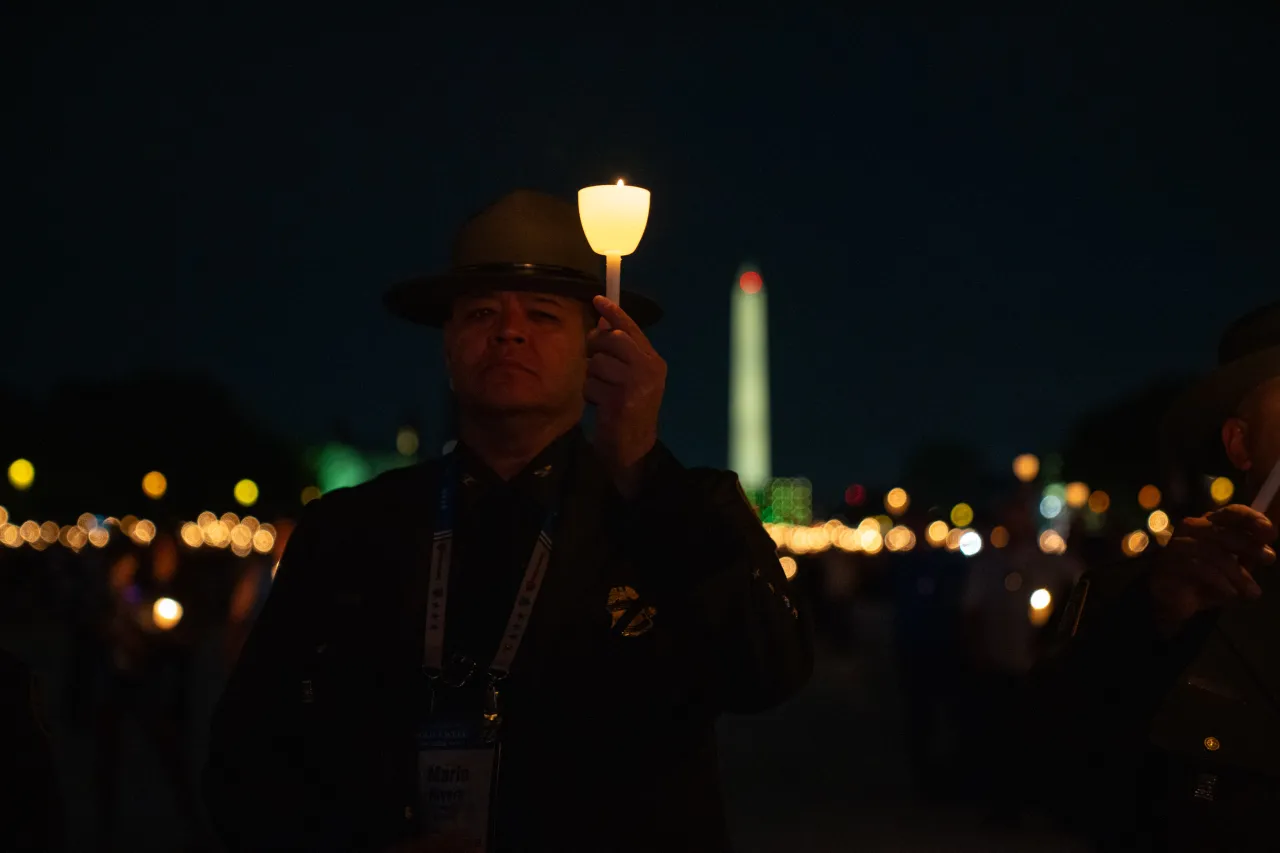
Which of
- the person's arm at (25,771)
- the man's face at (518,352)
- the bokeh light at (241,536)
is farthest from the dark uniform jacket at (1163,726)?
the bokeh light at (241,536)

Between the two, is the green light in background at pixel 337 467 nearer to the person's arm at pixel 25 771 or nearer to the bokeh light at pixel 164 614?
the bokeh light at pixel 164 614

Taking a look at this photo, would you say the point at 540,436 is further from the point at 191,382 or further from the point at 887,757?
the point at 191,382

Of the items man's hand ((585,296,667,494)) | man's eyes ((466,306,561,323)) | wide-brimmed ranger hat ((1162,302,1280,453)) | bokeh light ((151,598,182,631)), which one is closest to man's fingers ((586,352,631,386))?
man's hand ((585,296,667,494))

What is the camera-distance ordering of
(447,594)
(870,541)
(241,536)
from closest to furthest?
(447,594) → (241,536) → (870,541)

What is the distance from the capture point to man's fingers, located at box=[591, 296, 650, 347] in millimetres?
Answer: 3291

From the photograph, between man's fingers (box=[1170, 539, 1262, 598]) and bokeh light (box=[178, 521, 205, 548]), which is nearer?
man's fingers (box=[1170, 539, 1262, 598])

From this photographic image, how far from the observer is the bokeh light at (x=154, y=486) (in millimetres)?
83188

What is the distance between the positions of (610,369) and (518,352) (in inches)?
23.8

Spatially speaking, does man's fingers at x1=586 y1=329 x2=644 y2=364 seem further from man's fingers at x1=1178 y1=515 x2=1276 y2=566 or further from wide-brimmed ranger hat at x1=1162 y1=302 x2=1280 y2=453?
wide-brimmed ranger hat at x1=1162 y1=302 x2=1280 y2=453

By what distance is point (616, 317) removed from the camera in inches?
131

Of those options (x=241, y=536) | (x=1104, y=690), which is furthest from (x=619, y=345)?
(x=241, y=536)

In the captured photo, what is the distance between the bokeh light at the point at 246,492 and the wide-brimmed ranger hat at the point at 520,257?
9912 centimetres

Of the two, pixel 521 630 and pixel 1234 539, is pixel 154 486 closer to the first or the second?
pixel 521 630

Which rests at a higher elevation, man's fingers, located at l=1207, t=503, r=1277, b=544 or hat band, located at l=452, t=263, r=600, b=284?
hat band, located at l=452, t=263, r=600, b=284
